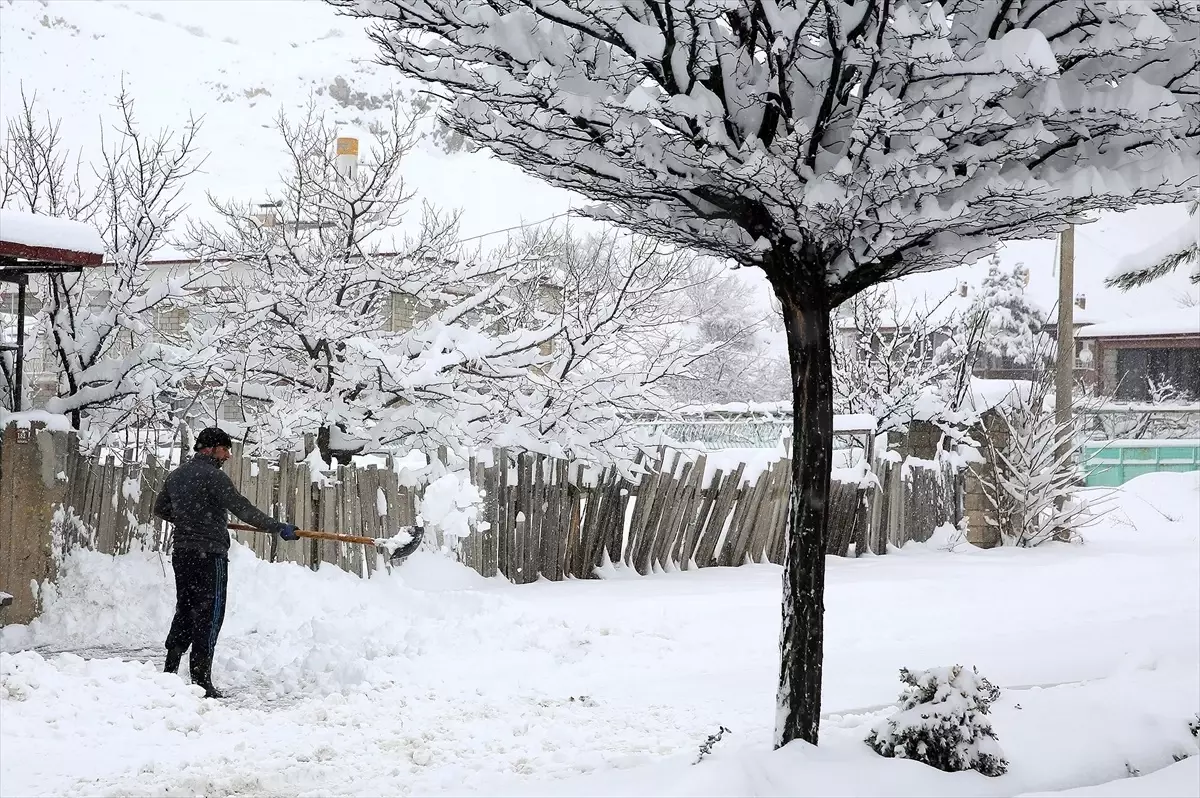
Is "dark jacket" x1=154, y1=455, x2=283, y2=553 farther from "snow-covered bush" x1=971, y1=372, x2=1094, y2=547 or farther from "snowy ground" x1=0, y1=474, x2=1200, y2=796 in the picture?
"snow-covered bush" x1=971, y1=372, x2=1094, y2=547

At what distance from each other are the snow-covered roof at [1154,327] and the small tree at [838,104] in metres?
42.4

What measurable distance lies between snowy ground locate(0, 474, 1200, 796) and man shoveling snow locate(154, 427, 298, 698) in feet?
1.08

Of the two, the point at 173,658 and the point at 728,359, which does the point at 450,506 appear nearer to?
the point at 173,658

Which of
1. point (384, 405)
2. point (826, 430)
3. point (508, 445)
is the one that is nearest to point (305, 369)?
point (384, 405)

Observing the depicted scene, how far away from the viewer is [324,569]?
32.1 feet

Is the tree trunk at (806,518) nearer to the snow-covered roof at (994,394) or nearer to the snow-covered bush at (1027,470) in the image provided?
the snow-covered bush at (1027,470)

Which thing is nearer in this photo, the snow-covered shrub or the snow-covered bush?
the snow-covered shrub

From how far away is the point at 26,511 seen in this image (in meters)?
8.21

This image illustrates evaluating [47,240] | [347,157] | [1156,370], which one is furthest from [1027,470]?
[1156,370]

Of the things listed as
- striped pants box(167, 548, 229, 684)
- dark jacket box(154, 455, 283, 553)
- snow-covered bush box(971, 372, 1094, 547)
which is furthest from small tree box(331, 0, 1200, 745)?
snow-covered bush box(971, 372, 1094, 547)

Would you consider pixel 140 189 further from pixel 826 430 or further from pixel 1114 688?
pixel 1114 688

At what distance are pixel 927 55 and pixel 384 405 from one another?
8.83 metres

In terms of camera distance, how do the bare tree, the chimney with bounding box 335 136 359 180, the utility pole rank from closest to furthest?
the bare tree
the chimney with bounding box 335 136 359 180
the utility pole

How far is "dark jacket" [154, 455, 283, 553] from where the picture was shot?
282 inches
